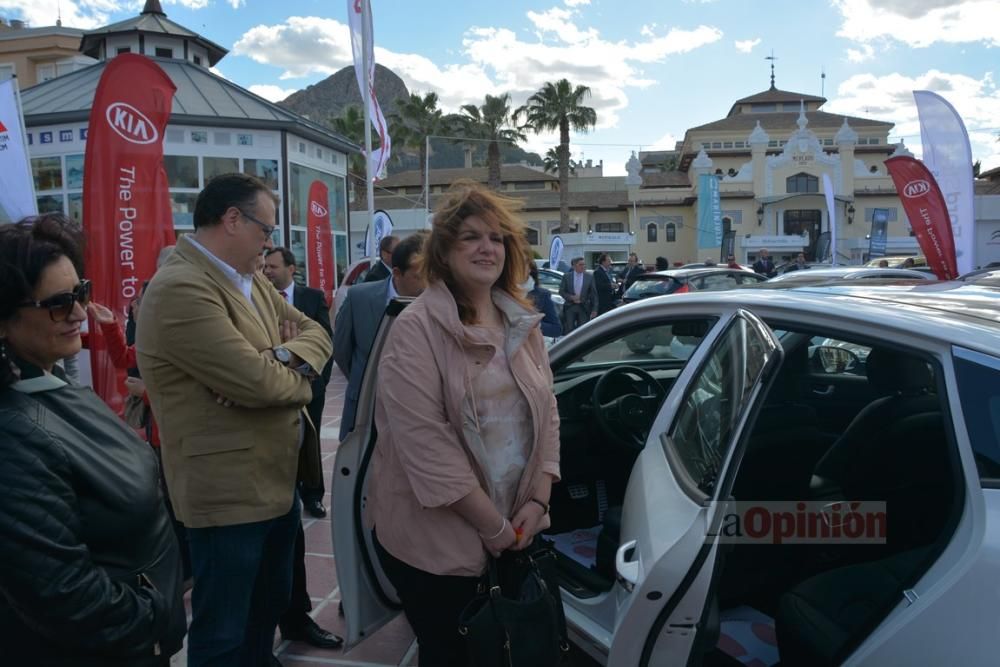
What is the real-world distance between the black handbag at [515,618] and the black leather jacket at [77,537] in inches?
28.5

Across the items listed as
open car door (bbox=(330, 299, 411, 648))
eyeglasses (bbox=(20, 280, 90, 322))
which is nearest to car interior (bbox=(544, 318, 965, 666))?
open car door (bbox=(330, 299, 411, 648))

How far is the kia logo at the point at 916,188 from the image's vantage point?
10033mm

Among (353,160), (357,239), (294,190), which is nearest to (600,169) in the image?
(353,160)

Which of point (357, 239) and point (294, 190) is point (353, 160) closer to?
point (357, 239)

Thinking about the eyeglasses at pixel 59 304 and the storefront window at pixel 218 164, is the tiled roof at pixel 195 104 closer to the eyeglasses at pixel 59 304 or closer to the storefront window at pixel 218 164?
the storefront window at pixel 218 164

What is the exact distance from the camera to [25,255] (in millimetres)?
1458

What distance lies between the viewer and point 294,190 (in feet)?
54.2

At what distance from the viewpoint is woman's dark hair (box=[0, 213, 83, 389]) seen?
1422 millimetres

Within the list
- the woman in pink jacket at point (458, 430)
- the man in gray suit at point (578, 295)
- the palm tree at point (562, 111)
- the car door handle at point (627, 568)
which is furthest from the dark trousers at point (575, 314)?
the palm tree at point (562, 111)

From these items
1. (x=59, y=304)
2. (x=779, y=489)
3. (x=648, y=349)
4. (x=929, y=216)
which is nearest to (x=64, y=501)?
(x=59, y=304)

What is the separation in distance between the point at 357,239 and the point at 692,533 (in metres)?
32.9

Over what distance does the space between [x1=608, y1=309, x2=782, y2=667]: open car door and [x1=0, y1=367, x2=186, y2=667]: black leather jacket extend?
44.0 inches

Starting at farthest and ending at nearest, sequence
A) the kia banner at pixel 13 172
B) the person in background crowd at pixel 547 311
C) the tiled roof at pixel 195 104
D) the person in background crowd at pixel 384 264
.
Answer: the tiled roof at pixel 195 104 → the person in background crowd at pixel 547 311 → the person in background crowd at pixel 384 264 → the kia banner at pixel 13 172

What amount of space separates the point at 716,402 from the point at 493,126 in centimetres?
4484
